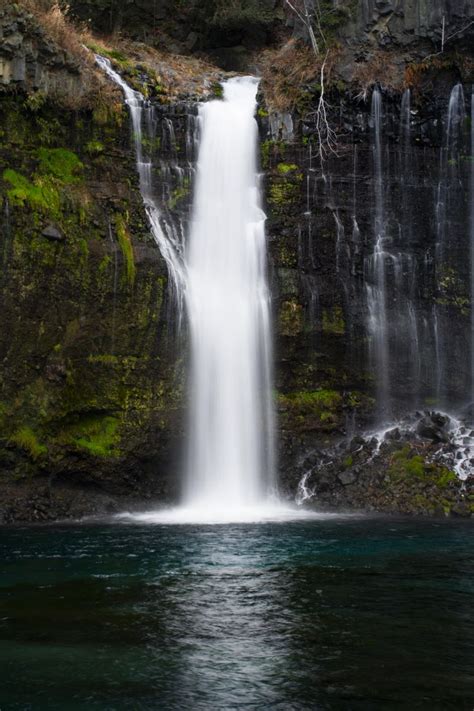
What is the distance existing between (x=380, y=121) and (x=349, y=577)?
609 inches

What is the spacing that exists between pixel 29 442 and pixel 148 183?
801cm

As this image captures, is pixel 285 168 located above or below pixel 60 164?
above

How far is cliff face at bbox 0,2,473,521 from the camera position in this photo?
55.2ft

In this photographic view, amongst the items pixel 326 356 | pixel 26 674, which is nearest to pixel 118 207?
pixel 326 356

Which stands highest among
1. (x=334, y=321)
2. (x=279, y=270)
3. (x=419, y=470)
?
(x=279, y=270)

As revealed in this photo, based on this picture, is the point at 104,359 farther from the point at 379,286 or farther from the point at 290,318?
the point at 379,286

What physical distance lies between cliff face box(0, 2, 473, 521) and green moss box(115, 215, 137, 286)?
0.04 m

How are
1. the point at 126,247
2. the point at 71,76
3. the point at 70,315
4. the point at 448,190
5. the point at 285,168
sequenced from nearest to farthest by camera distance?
the point at 70,315
the point at 126,247
the point at 71,76
the point at 285,168
the point at 448,190

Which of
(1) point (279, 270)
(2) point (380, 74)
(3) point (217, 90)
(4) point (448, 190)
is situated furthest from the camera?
(3) point (217, 90)

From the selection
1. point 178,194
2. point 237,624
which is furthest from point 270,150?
point 237,624

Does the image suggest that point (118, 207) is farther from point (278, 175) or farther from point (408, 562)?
point (408, 562)

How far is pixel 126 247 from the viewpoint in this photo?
707 inches

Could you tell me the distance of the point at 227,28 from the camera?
27250 mm

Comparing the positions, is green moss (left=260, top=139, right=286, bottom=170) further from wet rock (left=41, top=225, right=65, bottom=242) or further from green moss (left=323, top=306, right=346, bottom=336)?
wet rock (left=41, top=225, right=65, bottom=242)
